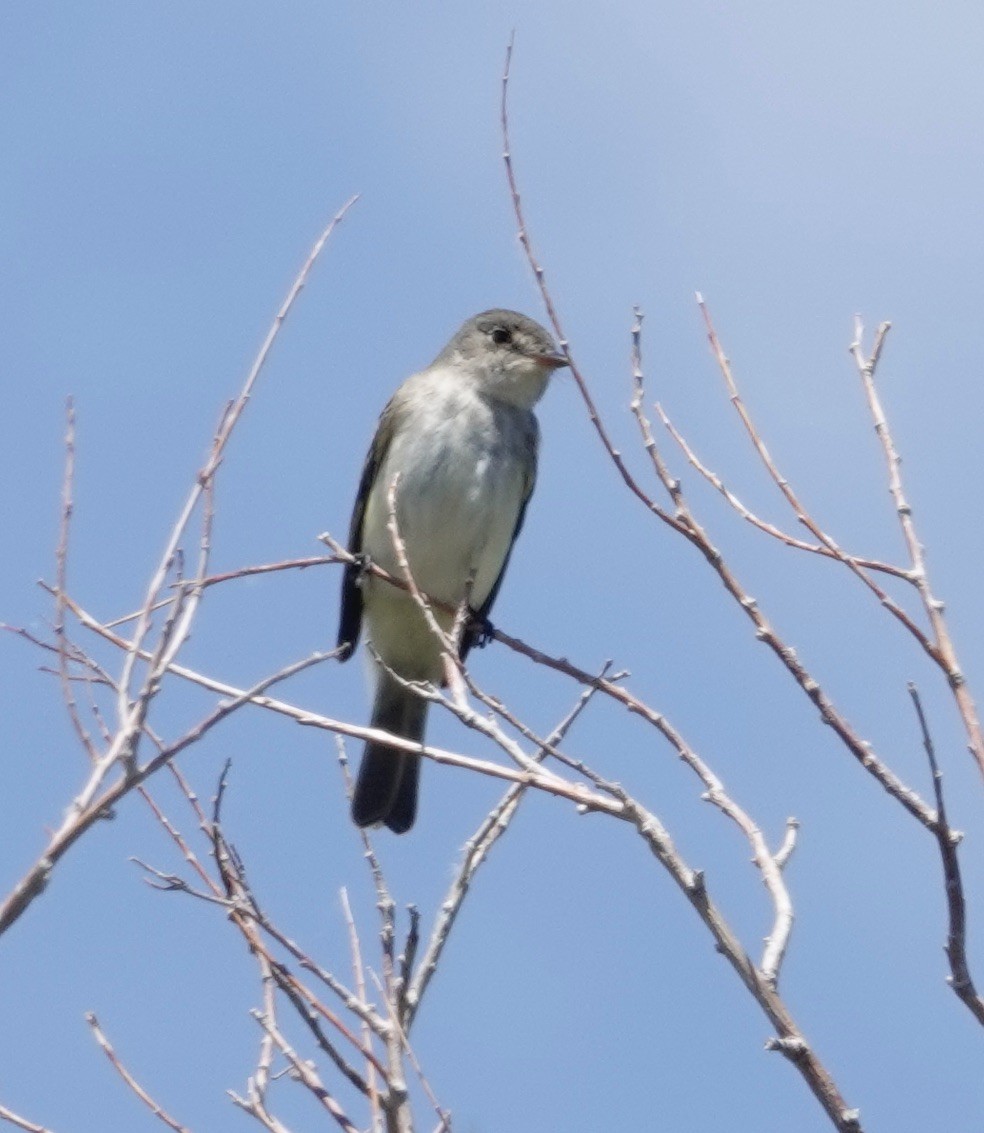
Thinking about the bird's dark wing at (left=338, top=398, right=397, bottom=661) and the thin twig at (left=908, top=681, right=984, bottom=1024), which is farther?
the bird's dark wing at (left=338, top=398, right=397, bottom=661)

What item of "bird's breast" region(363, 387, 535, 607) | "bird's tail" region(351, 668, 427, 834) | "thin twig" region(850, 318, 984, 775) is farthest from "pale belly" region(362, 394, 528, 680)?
"thin twig" region(850, 318, 984, 775)

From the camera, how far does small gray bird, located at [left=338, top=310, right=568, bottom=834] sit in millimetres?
7707

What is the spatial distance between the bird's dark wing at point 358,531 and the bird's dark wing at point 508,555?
21.0 inches

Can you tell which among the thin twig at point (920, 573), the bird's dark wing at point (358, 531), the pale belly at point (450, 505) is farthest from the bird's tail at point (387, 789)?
the thin twig at point (920, 573)

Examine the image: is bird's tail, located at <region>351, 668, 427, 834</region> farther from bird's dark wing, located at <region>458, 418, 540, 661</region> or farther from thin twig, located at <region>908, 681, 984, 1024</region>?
thin twig, located at <region>908, 681, 984, 1024</region>

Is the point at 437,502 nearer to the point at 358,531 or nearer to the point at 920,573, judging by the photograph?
the point at 358,531

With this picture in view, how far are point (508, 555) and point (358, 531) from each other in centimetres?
72

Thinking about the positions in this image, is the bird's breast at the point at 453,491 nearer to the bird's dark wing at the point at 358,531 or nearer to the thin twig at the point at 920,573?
the bird's dark wing at the point at 358,531

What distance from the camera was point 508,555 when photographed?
8.30 m

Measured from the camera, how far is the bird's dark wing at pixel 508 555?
8.05 metres

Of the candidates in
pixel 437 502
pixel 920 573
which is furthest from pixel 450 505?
pixel 920 573

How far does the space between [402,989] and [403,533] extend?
4330mm

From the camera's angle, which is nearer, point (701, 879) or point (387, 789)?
point (701, 879)

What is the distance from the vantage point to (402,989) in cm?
349
